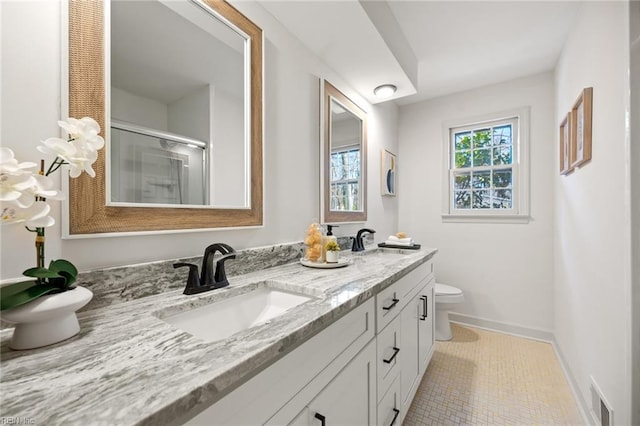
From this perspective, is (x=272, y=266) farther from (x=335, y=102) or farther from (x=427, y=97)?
(x=427, y=97)

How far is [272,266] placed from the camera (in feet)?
4.49

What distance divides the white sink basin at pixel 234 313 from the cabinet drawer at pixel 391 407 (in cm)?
60

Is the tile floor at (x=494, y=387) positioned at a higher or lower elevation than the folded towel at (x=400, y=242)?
lower

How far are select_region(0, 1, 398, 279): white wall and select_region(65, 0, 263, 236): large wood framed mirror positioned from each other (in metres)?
0.05

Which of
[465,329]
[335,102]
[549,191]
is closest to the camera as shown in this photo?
[335,102]

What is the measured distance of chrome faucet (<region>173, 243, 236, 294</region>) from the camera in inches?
36.5

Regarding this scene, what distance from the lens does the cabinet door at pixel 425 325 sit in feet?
5.72

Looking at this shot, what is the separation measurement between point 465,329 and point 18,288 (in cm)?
326

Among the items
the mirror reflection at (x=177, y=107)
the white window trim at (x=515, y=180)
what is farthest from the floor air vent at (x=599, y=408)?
the mirror reflection at (x=177, y=107)

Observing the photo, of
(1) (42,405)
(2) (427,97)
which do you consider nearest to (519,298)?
(2) (427,97)

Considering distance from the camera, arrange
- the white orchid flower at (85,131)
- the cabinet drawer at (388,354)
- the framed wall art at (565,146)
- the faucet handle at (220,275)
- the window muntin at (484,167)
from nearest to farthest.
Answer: the white orchid flower at (85,131), the faucet handle at (220,275), the cabinet drawer at (388,354), the framed wall art at (565,146), the window muntin at (484,167)

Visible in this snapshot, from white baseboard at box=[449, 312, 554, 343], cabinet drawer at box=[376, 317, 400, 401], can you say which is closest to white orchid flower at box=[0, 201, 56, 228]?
cabinet drawer at box=[376, 317, 400, 401]

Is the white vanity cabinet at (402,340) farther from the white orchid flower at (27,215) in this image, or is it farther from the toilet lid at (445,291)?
the white orchid flower at (27,215)

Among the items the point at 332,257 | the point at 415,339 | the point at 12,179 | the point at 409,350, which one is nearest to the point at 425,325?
the point at 415,339
